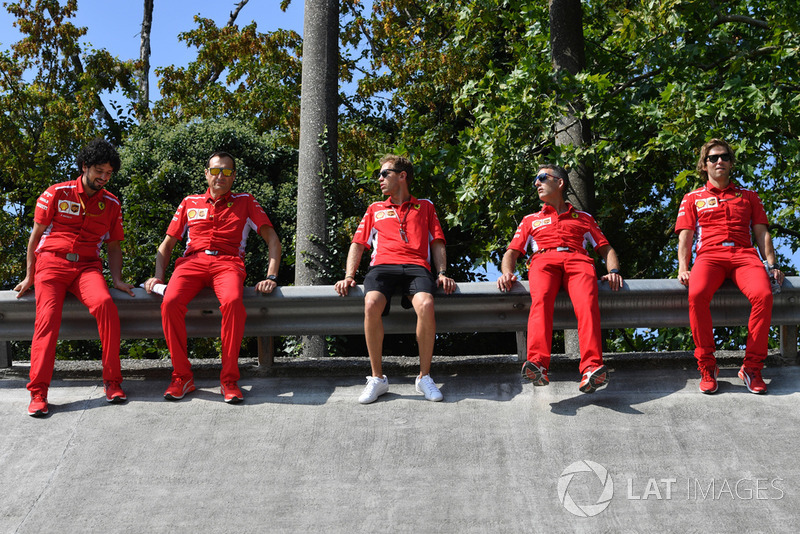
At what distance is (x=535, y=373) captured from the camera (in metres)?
4.75

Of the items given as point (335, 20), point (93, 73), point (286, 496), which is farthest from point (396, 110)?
point (286, 496)

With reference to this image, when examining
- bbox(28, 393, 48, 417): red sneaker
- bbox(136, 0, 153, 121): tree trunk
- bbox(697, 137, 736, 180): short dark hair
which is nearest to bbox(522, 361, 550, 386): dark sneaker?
bbox(697, 137, 736, 180): short dark hair

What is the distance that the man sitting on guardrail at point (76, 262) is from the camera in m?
5.03

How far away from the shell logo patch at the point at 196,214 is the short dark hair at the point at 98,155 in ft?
1.91

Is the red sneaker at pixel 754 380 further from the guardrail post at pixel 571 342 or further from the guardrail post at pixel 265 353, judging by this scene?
the guardrail post at pixel 571 342

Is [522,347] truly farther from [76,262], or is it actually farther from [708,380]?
[76,262]

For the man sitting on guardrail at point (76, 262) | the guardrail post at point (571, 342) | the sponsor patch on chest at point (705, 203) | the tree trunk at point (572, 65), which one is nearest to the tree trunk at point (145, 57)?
the tree trunk at point (572, 65)

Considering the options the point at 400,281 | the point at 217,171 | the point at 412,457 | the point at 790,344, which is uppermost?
the point at 217,171

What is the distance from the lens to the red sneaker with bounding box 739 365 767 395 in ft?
16.4

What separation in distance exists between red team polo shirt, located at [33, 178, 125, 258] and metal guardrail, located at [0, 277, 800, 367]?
0.36m

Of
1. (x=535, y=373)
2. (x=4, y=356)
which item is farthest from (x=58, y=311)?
(x=535, y=373)

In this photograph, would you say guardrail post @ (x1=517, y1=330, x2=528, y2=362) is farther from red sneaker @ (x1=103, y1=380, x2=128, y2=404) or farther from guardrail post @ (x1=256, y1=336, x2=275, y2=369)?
red sneaker @ (x1=103, y1=380, x2=128, y2=404)

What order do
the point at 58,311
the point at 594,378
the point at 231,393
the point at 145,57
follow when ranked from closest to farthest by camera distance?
the point at 594,378
the point at 231,393
the point at 58,311
the point at 145,57

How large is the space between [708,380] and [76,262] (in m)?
4.10
